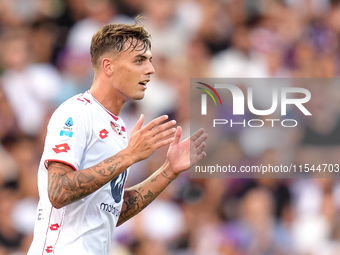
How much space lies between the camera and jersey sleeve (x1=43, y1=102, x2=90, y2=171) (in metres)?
2.90

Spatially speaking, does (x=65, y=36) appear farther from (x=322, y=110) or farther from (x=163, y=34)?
(x=322, y=110)

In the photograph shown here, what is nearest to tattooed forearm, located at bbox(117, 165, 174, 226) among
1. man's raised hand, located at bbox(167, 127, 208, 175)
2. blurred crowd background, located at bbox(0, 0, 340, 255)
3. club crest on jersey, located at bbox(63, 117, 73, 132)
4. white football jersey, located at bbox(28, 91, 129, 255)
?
man's raised hand, located at bbox(167, 127, 208, 175)

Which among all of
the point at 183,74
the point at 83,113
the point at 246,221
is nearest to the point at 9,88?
the point at 183,74

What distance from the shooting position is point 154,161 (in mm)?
7055

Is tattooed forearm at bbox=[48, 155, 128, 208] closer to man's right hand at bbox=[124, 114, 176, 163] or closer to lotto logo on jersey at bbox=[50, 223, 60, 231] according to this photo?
man's right hand at bbox=[124, 114, 176, 163]

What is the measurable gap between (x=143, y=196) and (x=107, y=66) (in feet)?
3.32

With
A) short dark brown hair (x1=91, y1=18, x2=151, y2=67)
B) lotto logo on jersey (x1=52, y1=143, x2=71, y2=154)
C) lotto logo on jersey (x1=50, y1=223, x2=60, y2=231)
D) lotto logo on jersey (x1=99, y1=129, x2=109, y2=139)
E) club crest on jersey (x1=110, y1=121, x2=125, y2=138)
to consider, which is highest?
short dark brown hair (x1=91, y1=18, x2=151, y2=67)

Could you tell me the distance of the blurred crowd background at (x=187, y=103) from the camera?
21.9 feet

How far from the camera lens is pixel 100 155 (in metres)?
3.16

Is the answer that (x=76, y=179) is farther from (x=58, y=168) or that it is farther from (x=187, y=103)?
(x=187, y=103)

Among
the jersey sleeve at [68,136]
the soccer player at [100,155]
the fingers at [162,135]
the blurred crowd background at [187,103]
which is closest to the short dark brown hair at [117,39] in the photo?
the soccer player at [100,155]

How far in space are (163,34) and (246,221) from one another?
3208mm

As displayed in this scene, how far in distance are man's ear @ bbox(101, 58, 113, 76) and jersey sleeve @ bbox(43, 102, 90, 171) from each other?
0.41 metres

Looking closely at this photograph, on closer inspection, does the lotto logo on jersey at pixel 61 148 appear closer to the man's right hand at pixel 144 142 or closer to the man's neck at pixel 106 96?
the man's right hand at pixel 144 142
